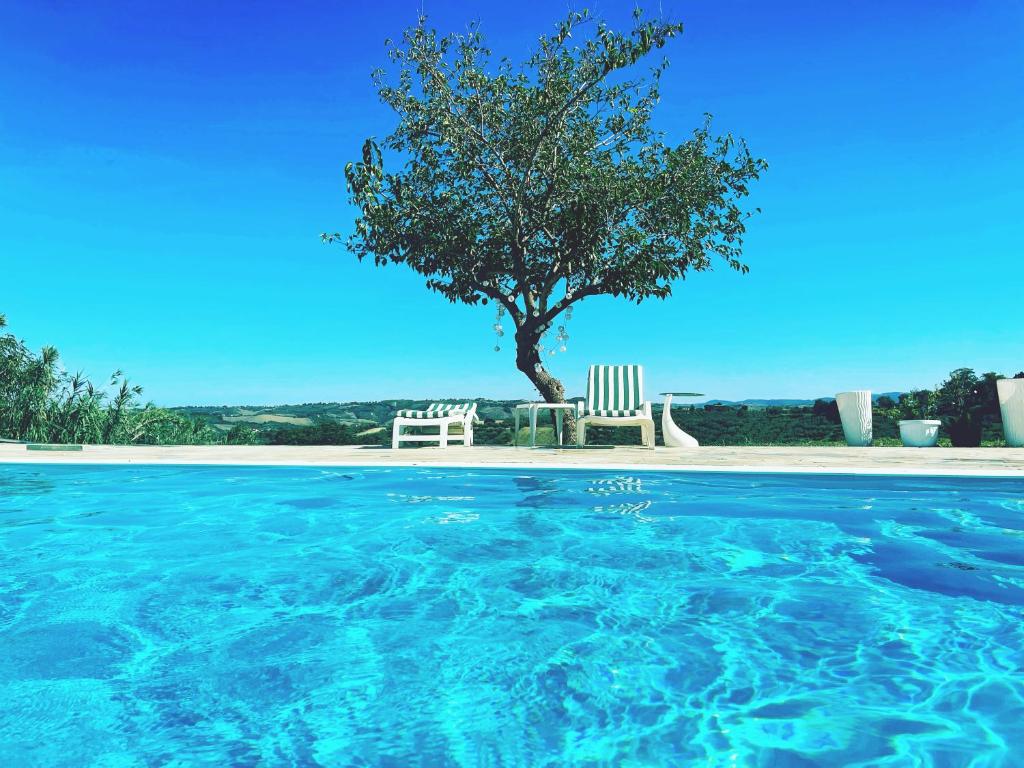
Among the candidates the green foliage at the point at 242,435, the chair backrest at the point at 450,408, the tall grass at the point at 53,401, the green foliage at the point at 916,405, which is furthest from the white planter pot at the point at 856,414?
the tall grass at the point at 53,401

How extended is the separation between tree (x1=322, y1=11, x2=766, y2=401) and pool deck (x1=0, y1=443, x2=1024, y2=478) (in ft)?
11.4

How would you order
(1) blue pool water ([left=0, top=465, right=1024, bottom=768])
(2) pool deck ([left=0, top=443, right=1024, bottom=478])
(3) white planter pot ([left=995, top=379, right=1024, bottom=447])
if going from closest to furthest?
1. (1) blue pool water ([left=0, top=465, right=1024, bottom=768])
2. (2) pool deck ([left=0, top=443, right=1024, bottom=478])
3. (3) white planter pot ([left=995, top=379, right=1024, bottom=447])

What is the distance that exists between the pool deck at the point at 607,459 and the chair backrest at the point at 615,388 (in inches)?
48.5

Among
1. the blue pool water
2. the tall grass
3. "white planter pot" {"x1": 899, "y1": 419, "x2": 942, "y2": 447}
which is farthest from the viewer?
the tall grass

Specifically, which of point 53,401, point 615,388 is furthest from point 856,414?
point 53,401

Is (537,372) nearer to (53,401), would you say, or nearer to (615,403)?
(615,403)

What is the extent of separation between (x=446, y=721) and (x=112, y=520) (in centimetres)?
444

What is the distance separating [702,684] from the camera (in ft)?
7.72

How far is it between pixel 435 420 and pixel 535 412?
4.64 ft

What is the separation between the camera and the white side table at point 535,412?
9492 millimetres

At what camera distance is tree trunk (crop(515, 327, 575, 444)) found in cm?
1097

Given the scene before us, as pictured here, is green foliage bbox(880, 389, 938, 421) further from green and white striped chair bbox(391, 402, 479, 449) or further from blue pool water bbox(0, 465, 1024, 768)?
green and white striped chair bbox(391, 402, 479, 449)

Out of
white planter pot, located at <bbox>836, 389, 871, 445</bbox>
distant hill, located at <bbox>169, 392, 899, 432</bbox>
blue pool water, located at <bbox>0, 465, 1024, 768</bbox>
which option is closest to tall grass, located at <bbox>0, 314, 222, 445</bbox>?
distant hill, located at <bbox>169, 392, 899, 432</bbox>

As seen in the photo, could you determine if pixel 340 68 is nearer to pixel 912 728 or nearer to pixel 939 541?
pixel 939 541
